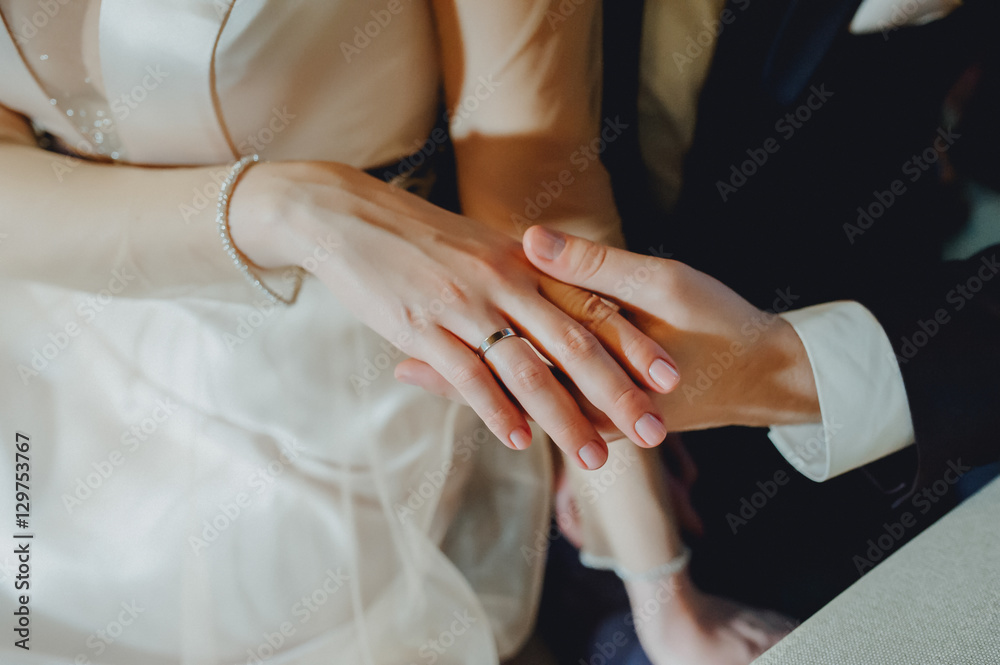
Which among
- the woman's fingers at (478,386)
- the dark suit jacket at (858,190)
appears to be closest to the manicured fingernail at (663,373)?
the woman's fingers at (478,386)

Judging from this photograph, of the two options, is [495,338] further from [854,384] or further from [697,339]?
[854,384]

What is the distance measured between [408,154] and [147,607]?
461 millimetres

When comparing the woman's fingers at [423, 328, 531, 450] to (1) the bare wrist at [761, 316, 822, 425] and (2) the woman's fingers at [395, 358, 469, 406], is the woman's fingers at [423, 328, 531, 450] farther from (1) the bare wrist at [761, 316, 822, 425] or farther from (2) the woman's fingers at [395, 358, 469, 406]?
(1) the bare wrist at [761, 316, 822, 425]

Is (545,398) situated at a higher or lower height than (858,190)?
lower

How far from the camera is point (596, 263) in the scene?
17.1 inches

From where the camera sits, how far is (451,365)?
427 mm

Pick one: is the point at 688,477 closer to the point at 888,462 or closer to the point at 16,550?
the point at 888,462

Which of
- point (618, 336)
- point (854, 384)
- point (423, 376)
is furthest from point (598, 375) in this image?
point (854, 384)

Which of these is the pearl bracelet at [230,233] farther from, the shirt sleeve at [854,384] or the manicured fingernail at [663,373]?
the shirt sleeve at [854,384]

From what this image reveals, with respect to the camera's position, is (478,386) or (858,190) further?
(858,190)

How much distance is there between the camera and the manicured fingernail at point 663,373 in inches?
16.5

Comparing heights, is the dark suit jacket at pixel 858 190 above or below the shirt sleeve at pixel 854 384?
above

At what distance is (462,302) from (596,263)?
11 centimetres

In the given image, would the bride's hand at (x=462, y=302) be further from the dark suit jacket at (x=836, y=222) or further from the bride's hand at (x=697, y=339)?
the dark suit jacket at (x=836, y=222)
